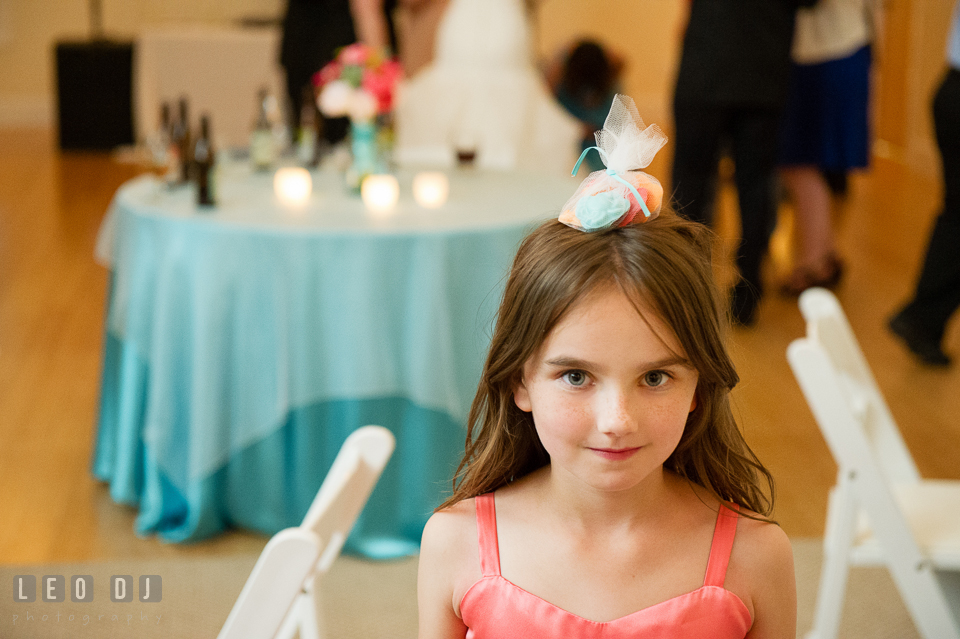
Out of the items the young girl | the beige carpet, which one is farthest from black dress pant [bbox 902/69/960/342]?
the young girl

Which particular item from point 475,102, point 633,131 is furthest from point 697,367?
point 475,102

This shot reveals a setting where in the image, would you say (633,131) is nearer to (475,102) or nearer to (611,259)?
(611,259)

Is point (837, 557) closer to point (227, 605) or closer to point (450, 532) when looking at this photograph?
point (450, 532)

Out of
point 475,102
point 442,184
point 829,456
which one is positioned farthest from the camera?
point 475,102

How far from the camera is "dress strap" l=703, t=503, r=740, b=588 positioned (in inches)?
38.9

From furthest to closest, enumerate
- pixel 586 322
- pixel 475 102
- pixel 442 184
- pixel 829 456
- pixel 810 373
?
pixel 475 102
pixel 829 456
pixel 442 184
pixel 810 373
pixel 586 322

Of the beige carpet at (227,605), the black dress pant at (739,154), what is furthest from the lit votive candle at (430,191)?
the black dress pant at (739,154)

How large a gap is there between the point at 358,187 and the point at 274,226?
0.49 metres

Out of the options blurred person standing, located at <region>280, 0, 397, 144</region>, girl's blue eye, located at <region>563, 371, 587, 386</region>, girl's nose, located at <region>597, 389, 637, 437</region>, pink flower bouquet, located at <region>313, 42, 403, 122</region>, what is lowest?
Result: girl's nose, located at <region>597, 389, 637, 437</region>

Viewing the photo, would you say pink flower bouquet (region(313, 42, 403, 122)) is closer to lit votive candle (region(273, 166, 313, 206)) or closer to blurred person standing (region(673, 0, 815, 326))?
lit votive candle (region(273, 166, 313, 206))

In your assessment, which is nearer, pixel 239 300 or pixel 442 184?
pixel 239 300

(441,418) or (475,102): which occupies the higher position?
(475,102)

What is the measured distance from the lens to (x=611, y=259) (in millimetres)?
927

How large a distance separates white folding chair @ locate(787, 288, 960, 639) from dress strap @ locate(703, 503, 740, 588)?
0.57 metres
